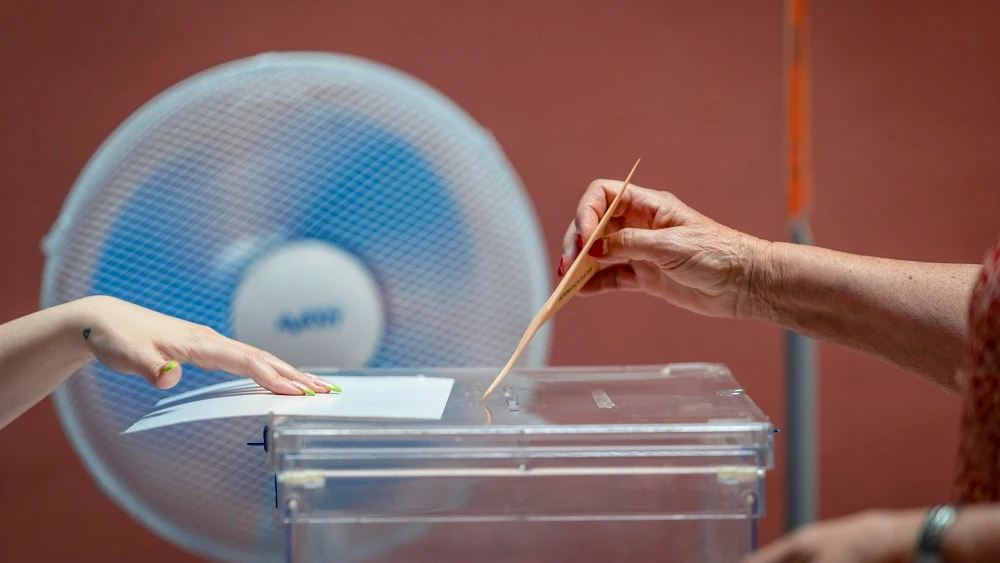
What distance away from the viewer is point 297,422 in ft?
2.16

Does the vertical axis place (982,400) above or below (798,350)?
above

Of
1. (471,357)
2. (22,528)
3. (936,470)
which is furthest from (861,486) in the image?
(22,528)

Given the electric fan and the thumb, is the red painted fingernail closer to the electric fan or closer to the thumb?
the thumb

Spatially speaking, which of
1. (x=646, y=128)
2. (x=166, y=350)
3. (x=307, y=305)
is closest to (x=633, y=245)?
(x=307, y=305)

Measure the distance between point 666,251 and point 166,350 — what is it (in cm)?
48

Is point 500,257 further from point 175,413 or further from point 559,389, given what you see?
point 175,413

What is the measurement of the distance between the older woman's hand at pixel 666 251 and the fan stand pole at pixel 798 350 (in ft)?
1.31

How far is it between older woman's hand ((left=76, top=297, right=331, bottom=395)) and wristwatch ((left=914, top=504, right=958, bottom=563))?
475 millimetres

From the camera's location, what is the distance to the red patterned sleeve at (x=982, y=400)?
0.58m

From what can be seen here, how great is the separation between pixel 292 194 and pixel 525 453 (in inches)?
14.8

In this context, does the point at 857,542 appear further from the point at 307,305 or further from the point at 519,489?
the point at 307,305

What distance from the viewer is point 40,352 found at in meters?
0.84

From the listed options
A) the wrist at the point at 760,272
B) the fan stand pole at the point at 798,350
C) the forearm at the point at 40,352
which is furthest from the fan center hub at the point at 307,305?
the fan stand pole at the point at 798,350

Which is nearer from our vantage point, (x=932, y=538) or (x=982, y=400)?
(x=932, y=538)
